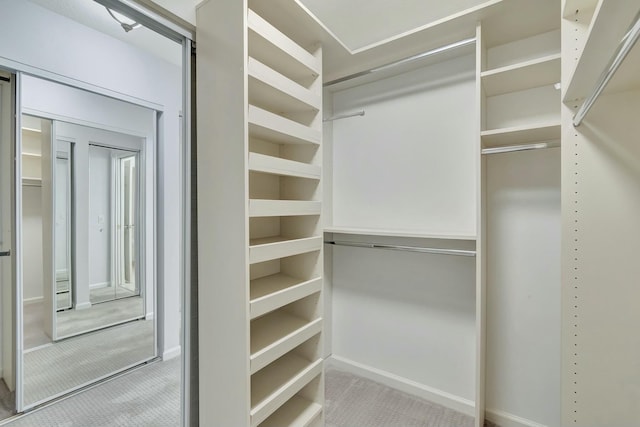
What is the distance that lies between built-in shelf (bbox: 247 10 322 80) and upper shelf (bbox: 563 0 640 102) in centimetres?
114

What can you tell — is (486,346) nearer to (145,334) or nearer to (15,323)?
(145,334)

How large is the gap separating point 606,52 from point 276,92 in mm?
1211

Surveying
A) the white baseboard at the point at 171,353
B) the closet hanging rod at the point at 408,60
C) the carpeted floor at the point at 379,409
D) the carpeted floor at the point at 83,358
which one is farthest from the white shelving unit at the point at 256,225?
the carpeted floor at the point at 83,358

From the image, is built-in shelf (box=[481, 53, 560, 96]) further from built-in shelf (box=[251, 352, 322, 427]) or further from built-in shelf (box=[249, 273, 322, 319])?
built-in shelf (box=[251, 352, 322, 427])

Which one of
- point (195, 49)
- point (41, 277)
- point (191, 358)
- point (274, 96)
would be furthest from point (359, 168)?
point (41, 277)

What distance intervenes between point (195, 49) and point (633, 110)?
191cm

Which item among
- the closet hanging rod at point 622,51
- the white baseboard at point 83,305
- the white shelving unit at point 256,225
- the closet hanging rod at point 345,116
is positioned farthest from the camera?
the closet hanging rod at point 345,116

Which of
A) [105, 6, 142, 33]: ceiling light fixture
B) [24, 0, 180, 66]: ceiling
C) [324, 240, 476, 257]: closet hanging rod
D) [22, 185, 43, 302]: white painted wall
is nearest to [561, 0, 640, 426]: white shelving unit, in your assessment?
[324, 240, 476, 257]: closet hanging rod

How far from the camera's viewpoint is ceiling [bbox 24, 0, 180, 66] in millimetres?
1749

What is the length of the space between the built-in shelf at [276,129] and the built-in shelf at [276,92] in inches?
4.9

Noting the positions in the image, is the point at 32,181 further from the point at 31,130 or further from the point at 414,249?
the point at 414,249

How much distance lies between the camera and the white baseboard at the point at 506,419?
5.62ft

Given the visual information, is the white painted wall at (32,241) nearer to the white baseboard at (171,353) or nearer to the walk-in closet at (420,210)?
the white baseboard at (171,353)

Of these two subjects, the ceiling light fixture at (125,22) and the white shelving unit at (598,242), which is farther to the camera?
the ceiling light fixture at (125,22)
